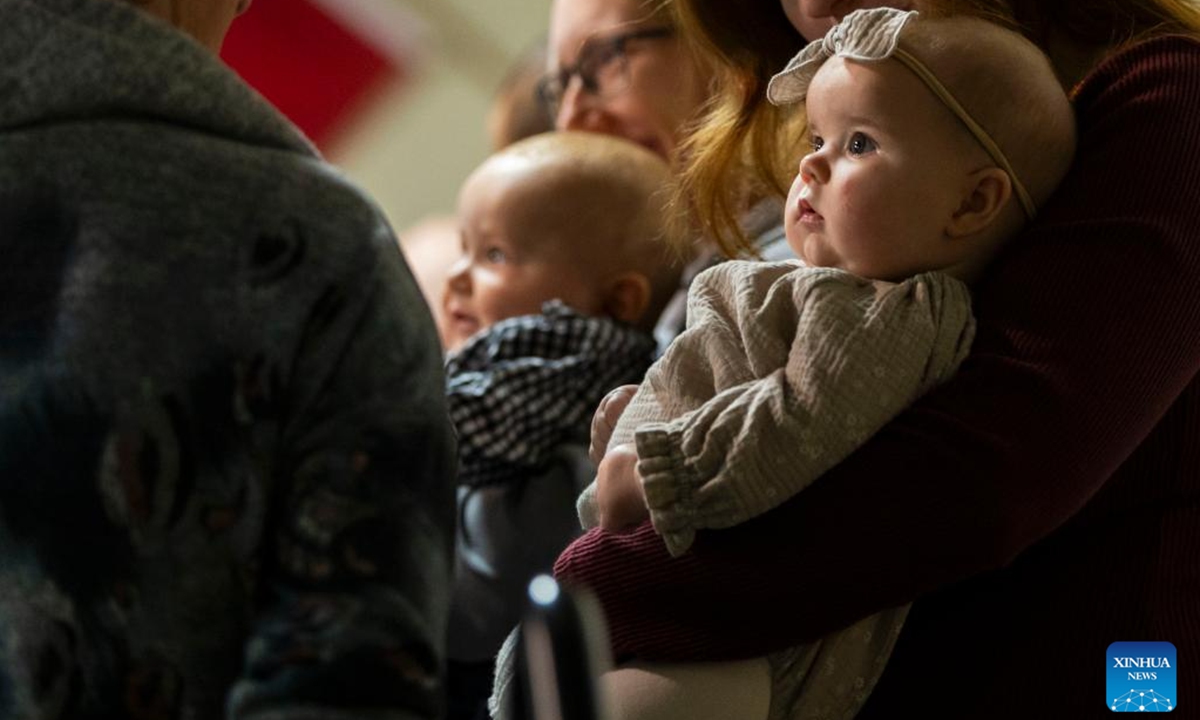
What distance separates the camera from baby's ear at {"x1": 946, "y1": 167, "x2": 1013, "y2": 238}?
1361 mm

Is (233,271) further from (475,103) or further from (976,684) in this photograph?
(475,103)

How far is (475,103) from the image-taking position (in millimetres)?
5652

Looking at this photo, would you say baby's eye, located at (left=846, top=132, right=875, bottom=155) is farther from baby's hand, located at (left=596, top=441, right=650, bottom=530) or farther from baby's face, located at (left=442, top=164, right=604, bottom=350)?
baby's face, located at (left=442, top=164, right=604, bottom=350)

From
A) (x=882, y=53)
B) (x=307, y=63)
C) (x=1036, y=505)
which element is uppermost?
(x=882, y=53)

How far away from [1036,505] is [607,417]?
0.38m

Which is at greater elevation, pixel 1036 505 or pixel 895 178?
pixel 895 178

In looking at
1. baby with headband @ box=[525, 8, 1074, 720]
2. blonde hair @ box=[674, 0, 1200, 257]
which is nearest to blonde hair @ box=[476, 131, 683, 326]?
blonde hair @ box=[674, 0, 1200, 257]

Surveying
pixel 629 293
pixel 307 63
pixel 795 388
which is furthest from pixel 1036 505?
pixel 307 63

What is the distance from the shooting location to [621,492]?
1374 millimetres

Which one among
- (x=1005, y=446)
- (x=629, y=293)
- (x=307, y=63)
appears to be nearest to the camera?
(x=1005, y=446)

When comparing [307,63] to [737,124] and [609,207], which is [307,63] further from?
[737,124]

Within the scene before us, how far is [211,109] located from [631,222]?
1070 mm

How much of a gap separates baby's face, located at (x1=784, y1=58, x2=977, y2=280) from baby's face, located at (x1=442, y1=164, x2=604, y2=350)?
766mm

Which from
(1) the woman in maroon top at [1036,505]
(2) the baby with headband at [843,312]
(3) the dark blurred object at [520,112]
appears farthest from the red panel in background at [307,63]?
(1) the woman in maroon top at [1036,505]
